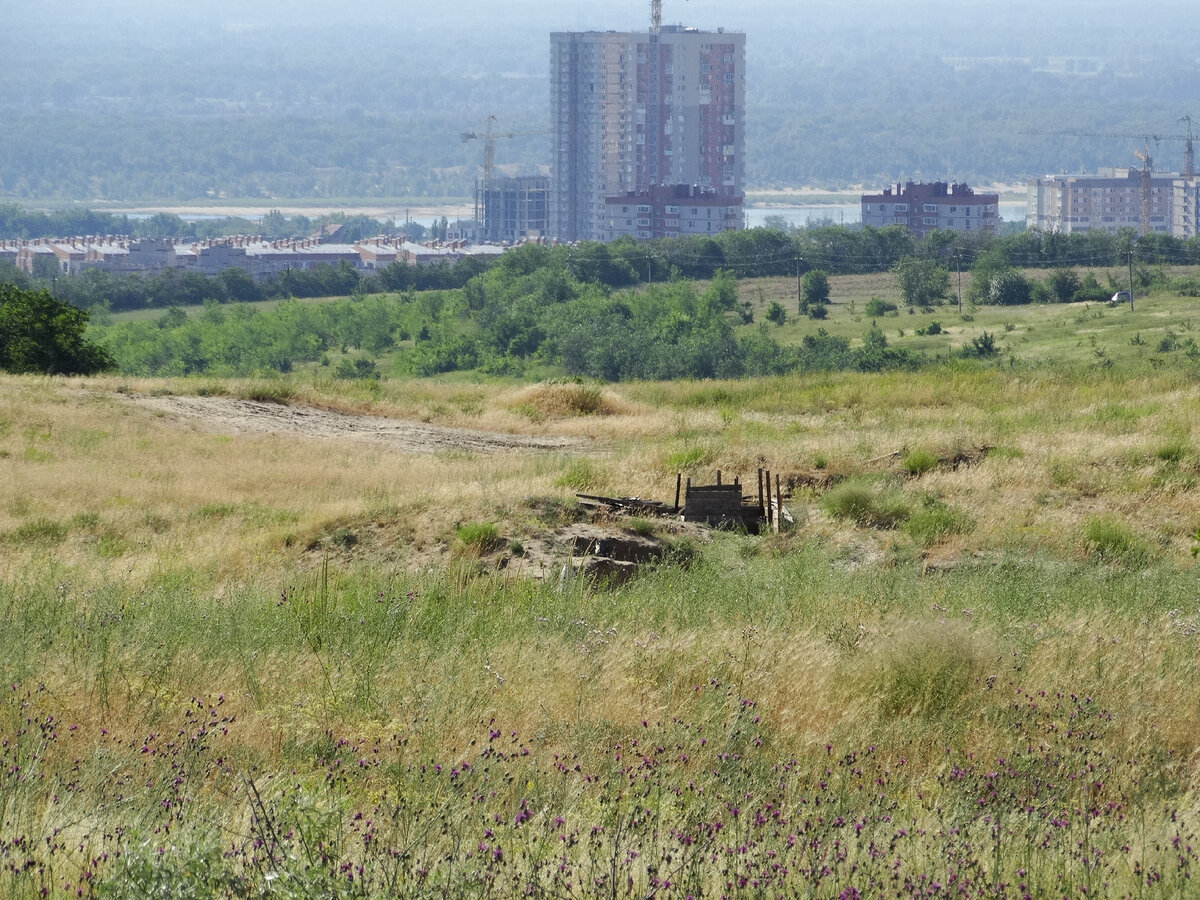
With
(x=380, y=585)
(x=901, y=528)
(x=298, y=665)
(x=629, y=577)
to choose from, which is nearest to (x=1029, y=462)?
(x=901, y=528)

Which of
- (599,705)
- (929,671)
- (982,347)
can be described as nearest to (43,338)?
(599,705)

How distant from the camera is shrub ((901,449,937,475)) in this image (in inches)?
693

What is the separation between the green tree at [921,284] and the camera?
273 feet

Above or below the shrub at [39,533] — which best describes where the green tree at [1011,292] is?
above

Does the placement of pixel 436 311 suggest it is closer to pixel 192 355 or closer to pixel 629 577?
pixel 192 355

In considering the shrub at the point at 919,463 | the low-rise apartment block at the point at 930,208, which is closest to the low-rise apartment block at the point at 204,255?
the low-rise apartment block at the point at 930,208

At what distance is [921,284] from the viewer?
83750 mm

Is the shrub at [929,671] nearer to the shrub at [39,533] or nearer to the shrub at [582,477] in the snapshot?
the shrub at [582,477]

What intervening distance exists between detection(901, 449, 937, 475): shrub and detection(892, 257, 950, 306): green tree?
2613 inches

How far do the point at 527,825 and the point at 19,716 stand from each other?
240 centimetres

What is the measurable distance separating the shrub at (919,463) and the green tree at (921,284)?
66373 mm

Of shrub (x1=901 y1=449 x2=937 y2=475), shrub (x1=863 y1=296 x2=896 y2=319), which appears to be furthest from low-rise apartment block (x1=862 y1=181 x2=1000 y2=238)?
shrub (x1=901 y1=449 x2=937 y2=475)

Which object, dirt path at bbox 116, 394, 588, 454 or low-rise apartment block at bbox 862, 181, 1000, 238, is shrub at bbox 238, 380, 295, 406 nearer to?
dirt path at bbox 116, 394, 588, 454

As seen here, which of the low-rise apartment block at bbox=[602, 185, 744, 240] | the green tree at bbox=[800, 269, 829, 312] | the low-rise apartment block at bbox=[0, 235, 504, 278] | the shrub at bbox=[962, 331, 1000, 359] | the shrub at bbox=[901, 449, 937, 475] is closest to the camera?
the shrub at bbox=[901, 449, 937, 475]
